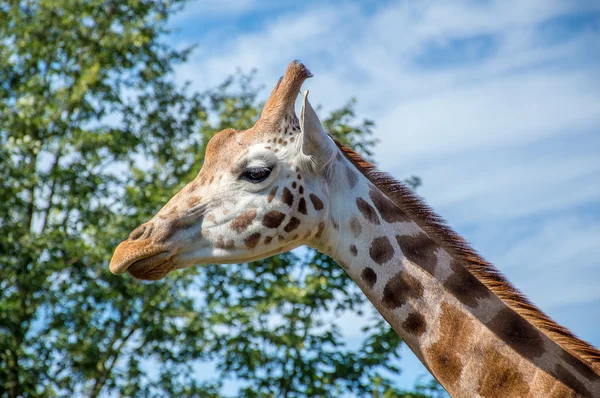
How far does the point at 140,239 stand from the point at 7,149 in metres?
10.1

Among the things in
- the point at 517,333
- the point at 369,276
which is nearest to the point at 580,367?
the point at 517,333

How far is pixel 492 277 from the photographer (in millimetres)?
4055

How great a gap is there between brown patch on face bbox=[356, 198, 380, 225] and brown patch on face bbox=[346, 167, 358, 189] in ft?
0.34

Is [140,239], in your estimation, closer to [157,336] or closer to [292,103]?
[292,103]

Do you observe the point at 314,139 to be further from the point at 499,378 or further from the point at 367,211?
the point at 499,378

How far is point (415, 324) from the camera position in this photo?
3.97m

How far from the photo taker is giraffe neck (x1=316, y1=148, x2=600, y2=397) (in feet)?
12.3

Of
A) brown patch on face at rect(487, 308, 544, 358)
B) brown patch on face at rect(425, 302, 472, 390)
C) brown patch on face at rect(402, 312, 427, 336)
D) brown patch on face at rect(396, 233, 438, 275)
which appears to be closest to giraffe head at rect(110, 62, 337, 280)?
brown patch on face at rect(396, 233, 438, 275)

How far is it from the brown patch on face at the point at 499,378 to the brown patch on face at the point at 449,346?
4.6 inches

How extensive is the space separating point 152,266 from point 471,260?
159 cm

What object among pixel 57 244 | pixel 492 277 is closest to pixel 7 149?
pixel 57 244

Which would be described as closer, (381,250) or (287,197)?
(381,250)

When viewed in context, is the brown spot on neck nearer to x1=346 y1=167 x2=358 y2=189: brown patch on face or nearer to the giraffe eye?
x1=346 y1=167 x2=358 y2=189: brown patch on face

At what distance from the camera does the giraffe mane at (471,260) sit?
3844mm
